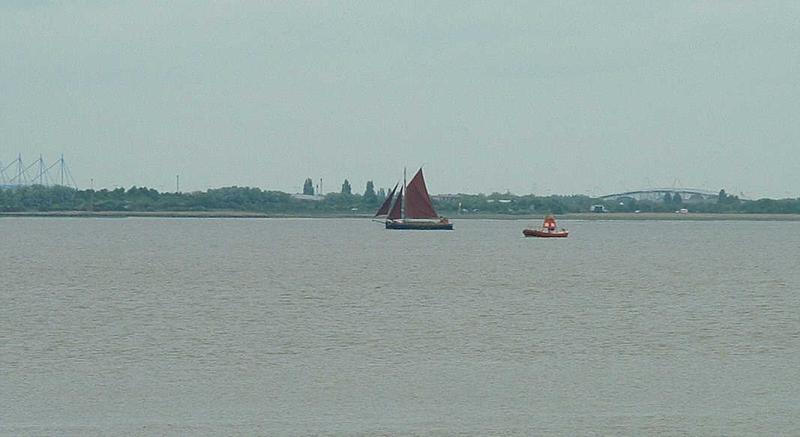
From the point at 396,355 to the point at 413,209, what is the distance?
456ft

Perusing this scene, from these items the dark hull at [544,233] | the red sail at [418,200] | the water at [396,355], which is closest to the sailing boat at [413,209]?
the red sail at [418,200]

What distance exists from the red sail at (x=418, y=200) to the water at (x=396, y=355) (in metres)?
90.7

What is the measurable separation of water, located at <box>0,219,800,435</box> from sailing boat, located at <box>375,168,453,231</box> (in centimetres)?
9161

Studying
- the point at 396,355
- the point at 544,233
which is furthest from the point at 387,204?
the point at 396,355

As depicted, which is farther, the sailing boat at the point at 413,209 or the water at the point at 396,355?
the sailing boat at the point at 413,209

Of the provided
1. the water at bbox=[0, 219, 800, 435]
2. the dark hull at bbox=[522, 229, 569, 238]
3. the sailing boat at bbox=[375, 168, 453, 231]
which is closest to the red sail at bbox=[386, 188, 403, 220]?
the sailing boat at bbox=[375, 168, 453, 231]

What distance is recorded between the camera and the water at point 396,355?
27109mm

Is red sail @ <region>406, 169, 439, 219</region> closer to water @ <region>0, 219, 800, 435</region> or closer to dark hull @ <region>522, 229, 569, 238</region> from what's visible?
dark hull @ <region>522, 229, 569, 238</region>

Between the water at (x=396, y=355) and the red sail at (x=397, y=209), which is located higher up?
the red sail at (x=397, y=209)

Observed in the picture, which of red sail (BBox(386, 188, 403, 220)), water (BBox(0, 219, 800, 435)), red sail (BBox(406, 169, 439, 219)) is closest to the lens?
water (BBox(0, 219, 800, 435))

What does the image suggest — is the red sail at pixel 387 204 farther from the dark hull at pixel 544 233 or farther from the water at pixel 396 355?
the water at pixel 396 355

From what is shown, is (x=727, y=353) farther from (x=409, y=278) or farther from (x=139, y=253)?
(x=139, y=253)

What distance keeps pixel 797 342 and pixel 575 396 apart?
552 inches

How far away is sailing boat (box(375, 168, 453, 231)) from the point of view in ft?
554
